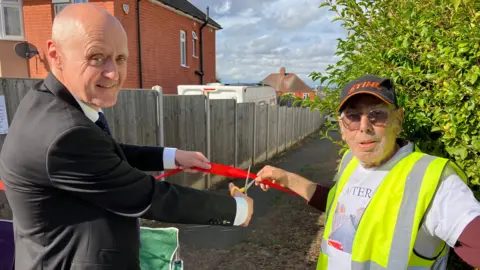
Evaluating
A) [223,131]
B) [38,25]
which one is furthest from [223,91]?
[38,25]

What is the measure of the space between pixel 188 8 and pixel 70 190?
18266mm

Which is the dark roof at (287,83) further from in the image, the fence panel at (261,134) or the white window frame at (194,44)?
the fence panel at (261,134)

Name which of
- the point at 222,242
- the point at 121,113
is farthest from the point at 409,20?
the point at 121,113

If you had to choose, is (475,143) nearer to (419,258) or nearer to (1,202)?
(419,258)

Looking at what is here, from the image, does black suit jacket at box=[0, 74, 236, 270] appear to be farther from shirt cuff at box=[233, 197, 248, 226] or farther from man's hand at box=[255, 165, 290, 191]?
man's hand at box=[255, 165, 290, 191]

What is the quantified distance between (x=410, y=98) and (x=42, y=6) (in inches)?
517

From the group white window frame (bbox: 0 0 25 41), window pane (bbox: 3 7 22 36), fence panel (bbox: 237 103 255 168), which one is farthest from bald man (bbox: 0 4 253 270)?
window pane (bbox: 3 7 22 36)

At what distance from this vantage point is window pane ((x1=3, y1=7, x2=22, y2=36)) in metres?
11.7

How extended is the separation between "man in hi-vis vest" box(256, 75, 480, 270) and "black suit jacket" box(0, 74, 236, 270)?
2.77 ft

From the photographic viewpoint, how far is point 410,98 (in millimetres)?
2232

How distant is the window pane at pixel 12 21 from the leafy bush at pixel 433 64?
12.7 metres

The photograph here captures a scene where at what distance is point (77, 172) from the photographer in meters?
1.29

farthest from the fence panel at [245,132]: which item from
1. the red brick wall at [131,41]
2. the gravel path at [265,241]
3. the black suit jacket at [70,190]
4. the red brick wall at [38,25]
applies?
the black suit jacket at [70,190]

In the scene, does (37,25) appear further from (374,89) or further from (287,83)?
(287,83)
